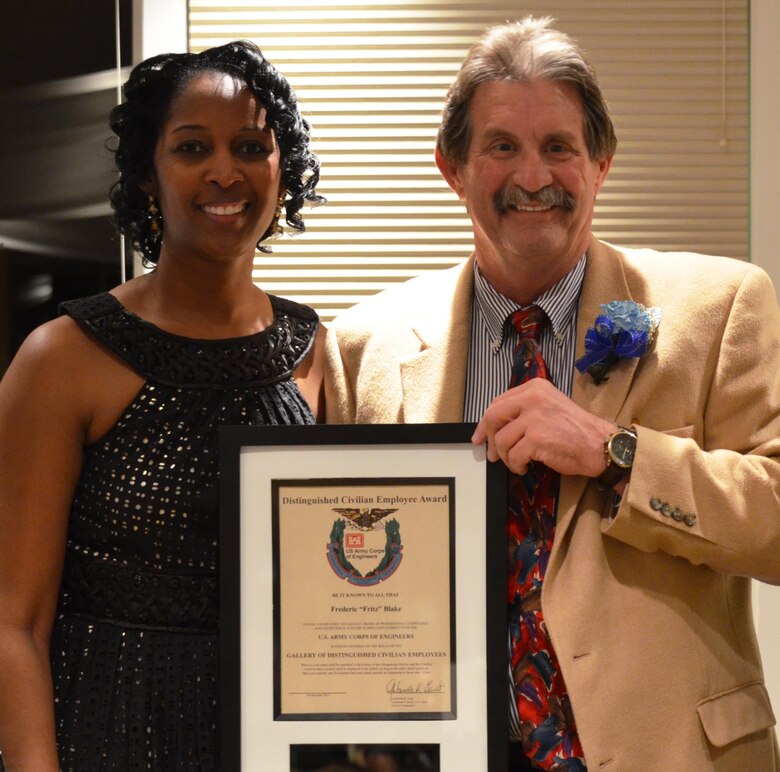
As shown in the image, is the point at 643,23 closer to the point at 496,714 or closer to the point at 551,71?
the point at 551,71

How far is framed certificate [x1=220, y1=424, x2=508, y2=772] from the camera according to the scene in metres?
1.80

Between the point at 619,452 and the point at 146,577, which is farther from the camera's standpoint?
the point at 146,577

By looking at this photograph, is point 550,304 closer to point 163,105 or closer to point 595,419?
point 595,419

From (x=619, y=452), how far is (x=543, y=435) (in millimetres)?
128

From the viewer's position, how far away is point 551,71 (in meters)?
1.98

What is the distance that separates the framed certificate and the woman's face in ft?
1.48

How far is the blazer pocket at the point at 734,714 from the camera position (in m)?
1.81

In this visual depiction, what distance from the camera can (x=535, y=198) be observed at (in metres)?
1.99

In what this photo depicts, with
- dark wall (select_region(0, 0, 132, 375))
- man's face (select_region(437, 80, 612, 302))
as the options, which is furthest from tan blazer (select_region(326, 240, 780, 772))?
dark wall (select_region(0, 0, 132, 375))

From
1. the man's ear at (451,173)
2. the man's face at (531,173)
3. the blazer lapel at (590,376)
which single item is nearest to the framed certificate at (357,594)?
the blazer lapel at (590,376)

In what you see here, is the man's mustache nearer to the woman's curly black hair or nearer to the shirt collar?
the shirt collar

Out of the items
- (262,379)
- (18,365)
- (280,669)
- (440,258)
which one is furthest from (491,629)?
(440,258)

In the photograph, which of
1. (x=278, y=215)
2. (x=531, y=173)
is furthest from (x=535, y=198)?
(x=278, y=215)

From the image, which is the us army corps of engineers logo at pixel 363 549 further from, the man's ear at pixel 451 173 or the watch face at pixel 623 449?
the man's ear at pixel 451 173
